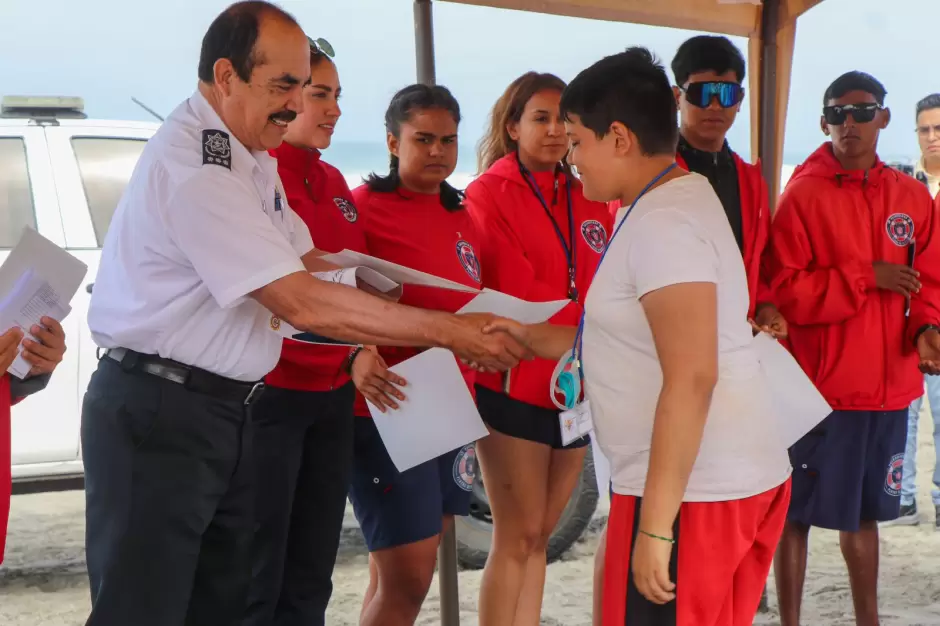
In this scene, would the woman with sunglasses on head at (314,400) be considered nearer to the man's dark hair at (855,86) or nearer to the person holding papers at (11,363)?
the person holding papers at (11,363)

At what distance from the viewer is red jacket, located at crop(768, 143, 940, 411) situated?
10.8ft

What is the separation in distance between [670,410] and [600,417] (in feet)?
0.76

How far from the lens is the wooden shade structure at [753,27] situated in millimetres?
3393

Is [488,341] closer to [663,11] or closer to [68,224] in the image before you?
[663,11]

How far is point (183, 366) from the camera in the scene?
7.02 ft

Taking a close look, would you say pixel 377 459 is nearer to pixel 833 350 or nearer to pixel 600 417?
pixel 600 417

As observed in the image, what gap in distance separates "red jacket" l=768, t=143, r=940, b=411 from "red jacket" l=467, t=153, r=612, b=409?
0.71 meters

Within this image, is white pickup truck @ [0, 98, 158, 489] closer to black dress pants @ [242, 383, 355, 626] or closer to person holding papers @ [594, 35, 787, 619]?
black dress pants @ [242, 383, 355, 626]

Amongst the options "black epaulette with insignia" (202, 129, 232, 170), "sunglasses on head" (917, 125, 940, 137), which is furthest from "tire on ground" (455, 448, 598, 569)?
"black epaulette with insignia" (202, 129, 232, 170)

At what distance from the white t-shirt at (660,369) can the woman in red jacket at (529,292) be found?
1.01 meters

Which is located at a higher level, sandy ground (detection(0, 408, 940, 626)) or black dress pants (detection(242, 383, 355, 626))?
black dress pants (detection(242, 383, 355, 626))

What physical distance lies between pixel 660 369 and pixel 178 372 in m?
1.03

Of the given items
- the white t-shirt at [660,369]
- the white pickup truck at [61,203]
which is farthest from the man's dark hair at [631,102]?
the white pickup truck at [61,203]

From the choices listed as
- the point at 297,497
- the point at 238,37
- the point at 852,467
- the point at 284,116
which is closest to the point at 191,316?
the point at 284,116
